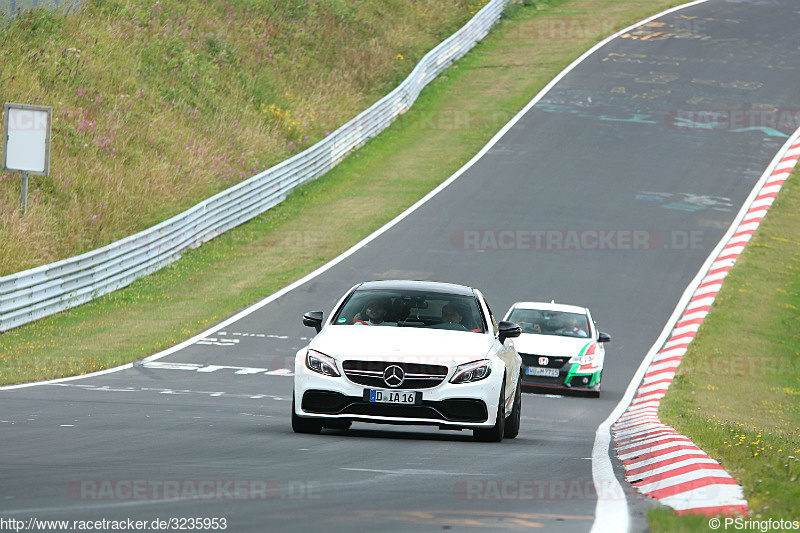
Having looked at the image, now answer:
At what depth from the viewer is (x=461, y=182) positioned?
35719mm

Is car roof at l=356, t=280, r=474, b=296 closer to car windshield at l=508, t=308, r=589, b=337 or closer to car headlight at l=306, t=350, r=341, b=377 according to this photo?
car headlight at l=306, t=350, r=341, b=377

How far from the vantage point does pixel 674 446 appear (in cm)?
1077

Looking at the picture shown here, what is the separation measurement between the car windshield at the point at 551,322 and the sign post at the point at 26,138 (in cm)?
1036

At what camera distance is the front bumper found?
1110 cm

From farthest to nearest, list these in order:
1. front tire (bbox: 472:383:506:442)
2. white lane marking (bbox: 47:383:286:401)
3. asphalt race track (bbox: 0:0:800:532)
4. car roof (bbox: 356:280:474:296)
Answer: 1. white lane marking (bbox: 47:383:286:401)
2. car roof (bbox: 356:280:474:296)
3. front tire (bbox: 472:383:506:442)
4. asphalt race track (bbox: 0:0:800:532)

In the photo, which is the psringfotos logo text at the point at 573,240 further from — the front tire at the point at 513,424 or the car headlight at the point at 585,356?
the front tire at the point at 513,424

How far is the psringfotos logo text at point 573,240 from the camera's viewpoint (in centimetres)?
2975

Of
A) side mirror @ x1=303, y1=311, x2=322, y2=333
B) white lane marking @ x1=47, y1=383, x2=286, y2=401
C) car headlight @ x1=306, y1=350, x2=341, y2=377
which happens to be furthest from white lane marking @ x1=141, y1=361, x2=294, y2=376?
car headlight @ x1=306, y1=350, x2=341, y2=377

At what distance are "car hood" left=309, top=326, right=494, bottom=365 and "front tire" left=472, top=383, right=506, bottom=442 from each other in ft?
1.62

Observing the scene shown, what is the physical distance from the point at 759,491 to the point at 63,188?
2378 cm

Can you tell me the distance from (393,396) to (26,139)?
16.2 metres

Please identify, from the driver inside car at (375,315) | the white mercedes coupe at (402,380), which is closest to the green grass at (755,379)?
the white mercedes coupe at (402,380)

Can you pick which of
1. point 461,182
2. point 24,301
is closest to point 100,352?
point 24,301

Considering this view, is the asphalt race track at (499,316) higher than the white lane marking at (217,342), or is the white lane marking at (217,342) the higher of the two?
the asphalt race track at (499,316)
